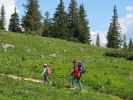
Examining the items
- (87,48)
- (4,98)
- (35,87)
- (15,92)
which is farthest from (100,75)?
(87,48)

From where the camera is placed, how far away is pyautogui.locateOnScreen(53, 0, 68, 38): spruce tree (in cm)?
11538

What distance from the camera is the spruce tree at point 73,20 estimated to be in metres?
120

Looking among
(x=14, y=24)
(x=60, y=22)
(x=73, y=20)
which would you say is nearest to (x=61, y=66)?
(x=60, y=22)

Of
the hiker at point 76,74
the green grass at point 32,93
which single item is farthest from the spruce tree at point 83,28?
the green grass at point 32,93

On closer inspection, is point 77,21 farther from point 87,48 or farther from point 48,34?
point 87,48

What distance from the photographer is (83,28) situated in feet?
399

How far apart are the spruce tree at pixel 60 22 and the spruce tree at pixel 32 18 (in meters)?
4.10

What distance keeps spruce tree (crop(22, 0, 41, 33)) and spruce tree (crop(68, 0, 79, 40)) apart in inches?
317

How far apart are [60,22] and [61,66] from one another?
212 feet

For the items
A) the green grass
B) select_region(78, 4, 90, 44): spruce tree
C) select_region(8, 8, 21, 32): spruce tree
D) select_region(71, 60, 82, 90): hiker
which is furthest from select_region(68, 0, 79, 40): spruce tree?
the green grass

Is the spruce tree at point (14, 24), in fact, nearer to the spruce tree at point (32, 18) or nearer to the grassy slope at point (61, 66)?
the spruce tree at point (32, 18)

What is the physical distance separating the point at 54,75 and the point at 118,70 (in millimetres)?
8401

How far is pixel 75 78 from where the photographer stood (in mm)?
40031

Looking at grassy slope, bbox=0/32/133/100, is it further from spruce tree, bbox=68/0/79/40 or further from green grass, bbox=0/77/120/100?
spruce tree, bbox=68/0/79/40
